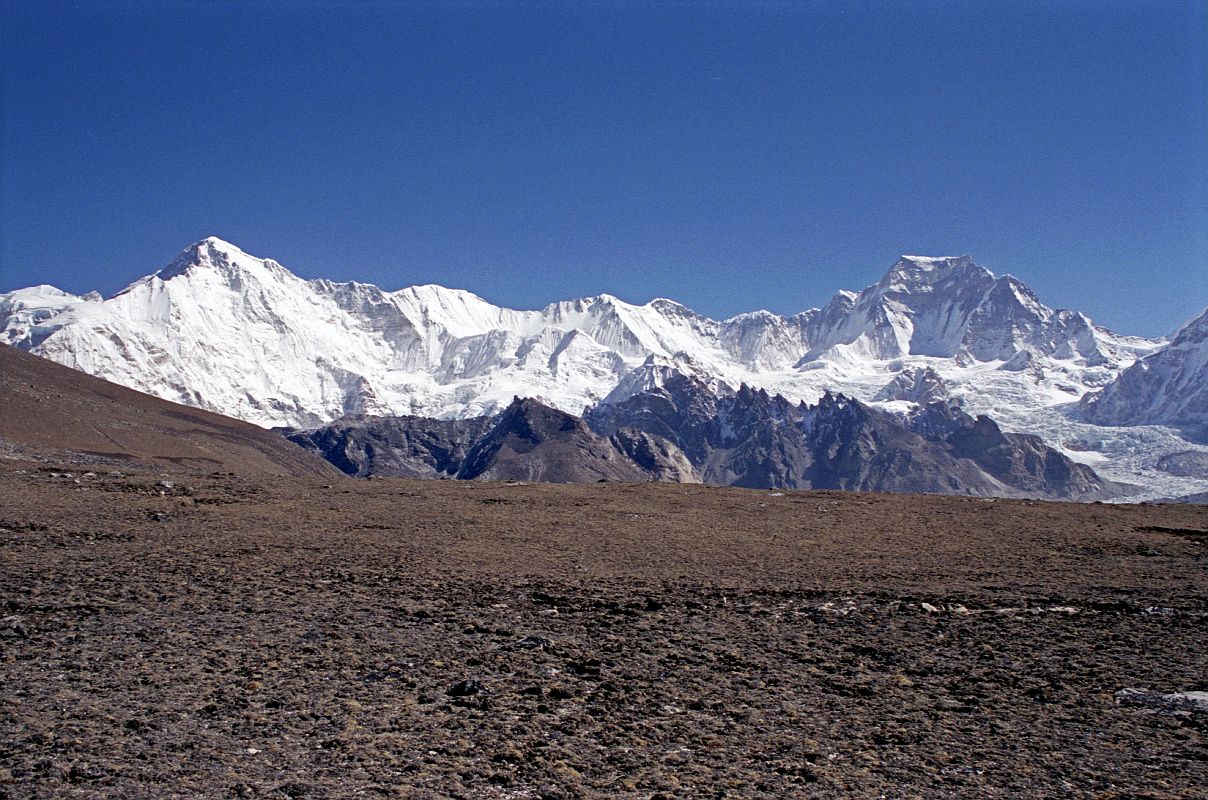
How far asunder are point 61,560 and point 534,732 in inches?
527

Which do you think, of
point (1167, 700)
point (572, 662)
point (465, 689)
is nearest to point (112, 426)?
point (572, 662)

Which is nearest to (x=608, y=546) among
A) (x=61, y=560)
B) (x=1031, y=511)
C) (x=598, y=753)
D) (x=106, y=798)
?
(x=61, y=560)

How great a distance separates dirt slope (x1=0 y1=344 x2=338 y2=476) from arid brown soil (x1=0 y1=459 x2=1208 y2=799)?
31.0 m

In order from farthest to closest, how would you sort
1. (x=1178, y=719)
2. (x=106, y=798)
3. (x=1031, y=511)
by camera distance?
(x=1031, y=511)
(x=1178, y=719)
(x=106, y=798)

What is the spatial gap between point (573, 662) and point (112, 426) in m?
73.9

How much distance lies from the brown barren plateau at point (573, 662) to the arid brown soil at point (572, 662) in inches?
2.3

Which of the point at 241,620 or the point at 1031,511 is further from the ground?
the point at 1031,511

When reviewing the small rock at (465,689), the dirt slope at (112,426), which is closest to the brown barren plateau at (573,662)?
the small rock at (465,689)

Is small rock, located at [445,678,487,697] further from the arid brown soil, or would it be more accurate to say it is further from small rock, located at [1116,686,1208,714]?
small rock, located at [1116,686,1208,714]

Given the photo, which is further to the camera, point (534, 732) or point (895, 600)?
point (895, 600)

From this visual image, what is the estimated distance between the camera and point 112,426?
2990 inches

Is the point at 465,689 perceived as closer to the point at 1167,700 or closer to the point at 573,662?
the point at 573,662

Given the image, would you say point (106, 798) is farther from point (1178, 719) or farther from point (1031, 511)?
point (1031, 511)

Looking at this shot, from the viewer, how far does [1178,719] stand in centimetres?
1184
